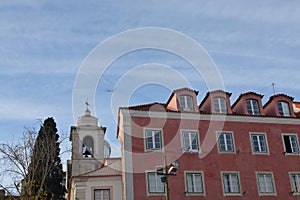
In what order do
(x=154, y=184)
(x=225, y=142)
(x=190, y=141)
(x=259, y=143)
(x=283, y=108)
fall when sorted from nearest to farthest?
(x=154, y=184) < (x=190, y=141) < (x=225, y=142) < (x=259, y=143) < (x=283, y=108)

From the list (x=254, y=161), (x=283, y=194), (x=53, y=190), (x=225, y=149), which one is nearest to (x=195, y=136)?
(x=225, y=149)

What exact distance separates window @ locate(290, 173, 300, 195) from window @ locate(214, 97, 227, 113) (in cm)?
657

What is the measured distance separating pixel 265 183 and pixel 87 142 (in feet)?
58.0

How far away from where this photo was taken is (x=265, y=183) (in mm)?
29219

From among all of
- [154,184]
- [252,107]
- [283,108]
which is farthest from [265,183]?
[154,184]

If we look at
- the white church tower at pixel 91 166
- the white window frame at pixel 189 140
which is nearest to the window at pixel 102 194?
the white church tower at pixel 91 166

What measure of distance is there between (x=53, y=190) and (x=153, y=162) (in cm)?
1151

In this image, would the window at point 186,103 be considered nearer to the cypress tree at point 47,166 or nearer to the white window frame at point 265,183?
the white window frame at point 265,183

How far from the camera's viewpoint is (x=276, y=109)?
106 ft

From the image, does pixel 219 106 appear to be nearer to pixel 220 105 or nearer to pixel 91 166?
pixel 220 105

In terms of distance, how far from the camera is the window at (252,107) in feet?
104

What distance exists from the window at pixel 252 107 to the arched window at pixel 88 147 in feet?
49.9

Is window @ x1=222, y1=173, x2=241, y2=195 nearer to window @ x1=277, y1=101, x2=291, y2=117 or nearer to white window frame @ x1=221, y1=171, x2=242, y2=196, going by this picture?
white window frame @ x1=221, y1=171, x2=242, y2=196

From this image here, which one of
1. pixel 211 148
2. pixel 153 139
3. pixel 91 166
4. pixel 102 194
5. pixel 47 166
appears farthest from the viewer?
pixel 91 166
